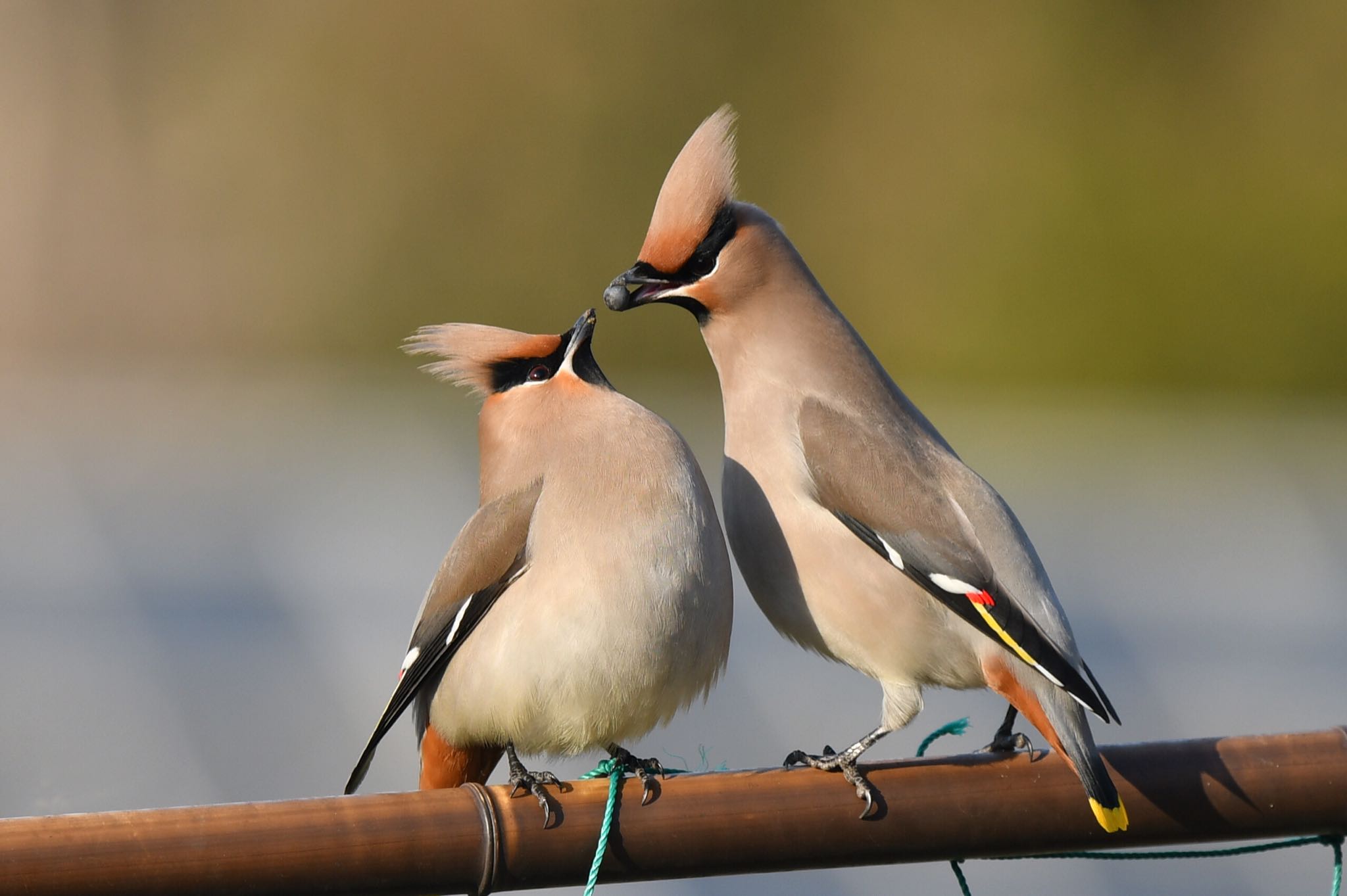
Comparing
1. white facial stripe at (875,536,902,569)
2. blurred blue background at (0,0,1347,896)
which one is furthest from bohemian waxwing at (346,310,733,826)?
blurred blue background at (0,0,1347,896)

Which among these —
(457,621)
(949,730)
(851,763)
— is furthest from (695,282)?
(851,763)

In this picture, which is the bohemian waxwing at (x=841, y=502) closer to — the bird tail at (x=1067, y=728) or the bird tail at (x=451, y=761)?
the bird tail at (x=1067, y=728)

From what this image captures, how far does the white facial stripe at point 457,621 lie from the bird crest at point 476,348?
1.28 ft

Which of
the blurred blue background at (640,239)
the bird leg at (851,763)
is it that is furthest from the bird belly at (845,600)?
the blurred blue background at (640,239)

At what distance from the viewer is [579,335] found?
2654 millimetres

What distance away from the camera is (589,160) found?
332 inches

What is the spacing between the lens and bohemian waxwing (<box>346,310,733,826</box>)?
231 centimetres

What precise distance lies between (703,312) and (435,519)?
12.3 ft

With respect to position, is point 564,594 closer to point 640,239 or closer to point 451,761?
point 451,761

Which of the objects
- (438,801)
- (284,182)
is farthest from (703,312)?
(284,182)

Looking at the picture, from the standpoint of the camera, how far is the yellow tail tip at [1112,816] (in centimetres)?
207

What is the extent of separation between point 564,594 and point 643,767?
256 millimetres

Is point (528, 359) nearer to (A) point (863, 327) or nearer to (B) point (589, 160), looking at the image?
(A) point (863, 327)

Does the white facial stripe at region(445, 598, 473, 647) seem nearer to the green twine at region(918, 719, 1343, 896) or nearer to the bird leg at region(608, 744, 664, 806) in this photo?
the bird leg at region(608, 744, 664, 806)
